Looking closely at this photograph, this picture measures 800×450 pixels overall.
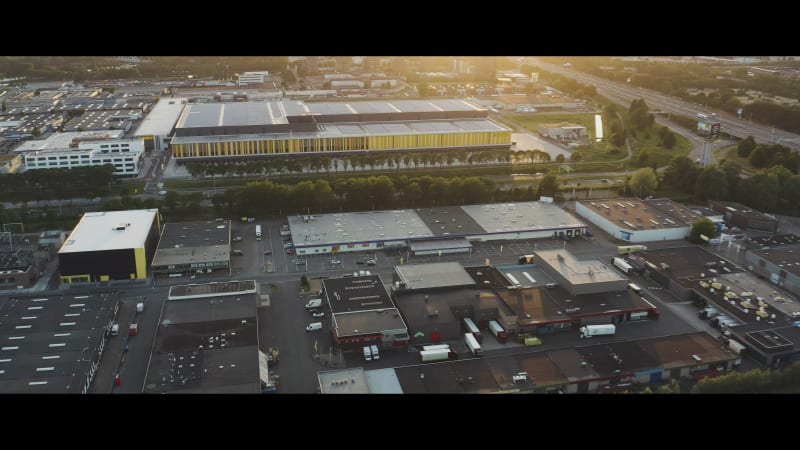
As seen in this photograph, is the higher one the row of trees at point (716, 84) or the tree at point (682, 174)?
the row of trees at point (716, 84)

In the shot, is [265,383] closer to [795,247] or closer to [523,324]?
[523,324]

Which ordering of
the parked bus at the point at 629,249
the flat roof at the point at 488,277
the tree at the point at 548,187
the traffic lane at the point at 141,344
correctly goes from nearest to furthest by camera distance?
1. the traffic lane at the point at 141,344
2. the flat roof at the point at 488,277
3. the parked bus at the point at 629,249
4. the tree at the point at 548,187

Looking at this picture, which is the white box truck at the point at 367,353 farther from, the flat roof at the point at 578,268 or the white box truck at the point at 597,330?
the flat roof at the point at 578,268

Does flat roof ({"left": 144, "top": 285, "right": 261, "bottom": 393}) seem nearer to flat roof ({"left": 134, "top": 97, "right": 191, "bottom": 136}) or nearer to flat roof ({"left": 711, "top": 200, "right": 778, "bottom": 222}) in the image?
flat roof ({"left": 711, "top": 200, "right": 778, "bottom": 222})

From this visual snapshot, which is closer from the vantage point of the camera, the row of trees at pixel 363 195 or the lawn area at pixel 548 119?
the row of trees at pixel 363 195

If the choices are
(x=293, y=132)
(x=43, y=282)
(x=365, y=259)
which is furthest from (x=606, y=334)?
(x=293, y=132)

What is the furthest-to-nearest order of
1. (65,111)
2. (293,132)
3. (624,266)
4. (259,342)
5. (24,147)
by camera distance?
1. (65,111)
2. (293,132)
3. (24,147)
4. (624,266)
5. (259,342)

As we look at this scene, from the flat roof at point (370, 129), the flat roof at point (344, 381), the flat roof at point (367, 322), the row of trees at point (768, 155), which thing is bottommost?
the flat roof at point (344, 381)

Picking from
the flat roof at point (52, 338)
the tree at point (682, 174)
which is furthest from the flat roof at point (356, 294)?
the tree at point (682, 174)

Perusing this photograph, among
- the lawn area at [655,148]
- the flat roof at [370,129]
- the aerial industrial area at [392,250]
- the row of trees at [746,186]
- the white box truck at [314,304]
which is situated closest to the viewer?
the aerial industrial area at [392,250]
